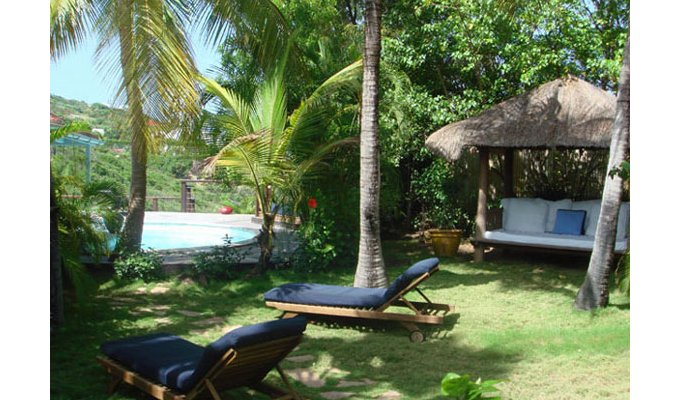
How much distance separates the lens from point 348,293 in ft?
20.8

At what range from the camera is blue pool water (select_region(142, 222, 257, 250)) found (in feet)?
48.2

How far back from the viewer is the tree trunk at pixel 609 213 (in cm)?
639

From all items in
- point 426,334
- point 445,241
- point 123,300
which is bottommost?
point 426,334

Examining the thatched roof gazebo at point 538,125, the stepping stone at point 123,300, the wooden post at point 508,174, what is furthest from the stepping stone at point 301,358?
the wooden post at point 508,174

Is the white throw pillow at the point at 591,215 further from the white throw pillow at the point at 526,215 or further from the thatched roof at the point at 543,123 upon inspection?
the thatched roof at the point at 543,123

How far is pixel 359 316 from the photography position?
613 cm

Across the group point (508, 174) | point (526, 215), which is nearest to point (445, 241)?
point (526, 215)

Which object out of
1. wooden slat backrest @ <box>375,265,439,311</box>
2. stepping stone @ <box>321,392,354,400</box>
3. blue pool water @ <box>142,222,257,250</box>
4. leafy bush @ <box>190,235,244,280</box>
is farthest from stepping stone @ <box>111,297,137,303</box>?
blue pool water @ <box>142,222,257,250</box>

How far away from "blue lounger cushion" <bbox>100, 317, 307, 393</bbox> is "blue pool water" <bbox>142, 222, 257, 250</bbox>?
946 centimetres

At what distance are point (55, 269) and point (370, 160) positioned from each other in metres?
3.42

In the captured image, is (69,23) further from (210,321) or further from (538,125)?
(538,125)

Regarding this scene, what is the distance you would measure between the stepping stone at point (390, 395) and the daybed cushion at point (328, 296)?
1.44 m
